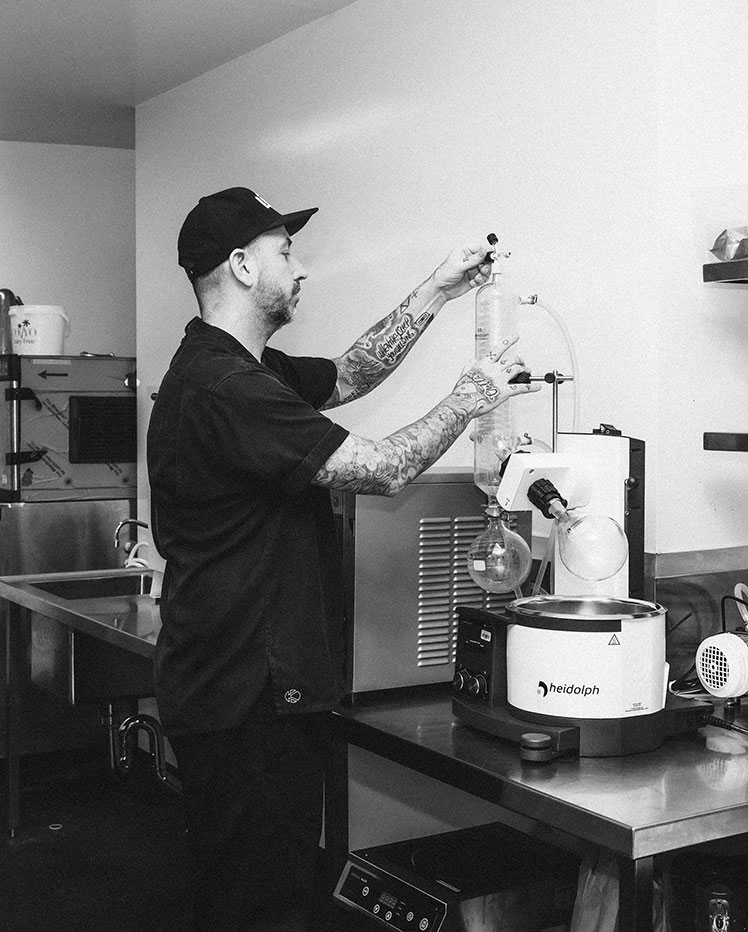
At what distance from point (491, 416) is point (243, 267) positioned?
541mm

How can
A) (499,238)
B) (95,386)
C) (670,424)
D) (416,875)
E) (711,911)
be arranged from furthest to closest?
(95,386) < (499,238) < (670,424) < (416,875) < (711,911)

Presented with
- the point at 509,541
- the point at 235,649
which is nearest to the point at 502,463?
the point at 509,541

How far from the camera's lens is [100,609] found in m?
3.48

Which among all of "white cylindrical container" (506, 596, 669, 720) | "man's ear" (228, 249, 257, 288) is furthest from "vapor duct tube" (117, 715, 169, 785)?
"white cylindrical container" (506, 596, 669, 720)

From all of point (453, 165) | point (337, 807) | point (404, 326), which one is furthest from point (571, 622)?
point (453, 165)

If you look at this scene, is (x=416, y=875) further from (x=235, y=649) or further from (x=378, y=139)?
(x=378, y=139)

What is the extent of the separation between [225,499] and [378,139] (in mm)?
1392

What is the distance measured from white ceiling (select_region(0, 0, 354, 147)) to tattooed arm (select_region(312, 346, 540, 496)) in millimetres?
1567

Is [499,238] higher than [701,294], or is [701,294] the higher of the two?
[499,238]

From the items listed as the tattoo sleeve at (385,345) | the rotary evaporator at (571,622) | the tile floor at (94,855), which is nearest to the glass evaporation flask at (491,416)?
the rotary evaporator at (571,622)

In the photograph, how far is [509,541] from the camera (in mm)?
2023

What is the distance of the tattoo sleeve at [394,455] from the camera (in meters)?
1.90

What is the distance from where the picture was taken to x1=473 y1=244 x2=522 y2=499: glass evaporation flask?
216 cm

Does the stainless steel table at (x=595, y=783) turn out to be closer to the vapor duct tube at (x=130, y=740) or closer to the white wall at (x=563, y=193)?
the white wall at (x=563, y=193)
